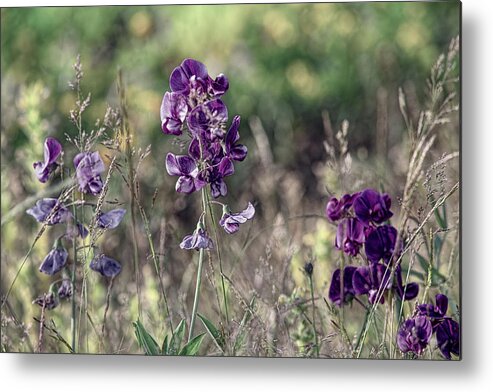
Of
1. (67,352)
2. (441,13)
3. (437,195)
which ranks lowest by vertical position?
(67,352)

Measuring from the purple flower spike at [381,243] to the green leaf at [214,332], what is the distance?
420 mm

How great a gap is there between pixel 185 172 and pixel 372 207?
0.46 meters

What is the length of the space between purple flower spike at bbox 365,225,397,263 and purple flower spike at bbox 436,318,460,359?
209 millimetres

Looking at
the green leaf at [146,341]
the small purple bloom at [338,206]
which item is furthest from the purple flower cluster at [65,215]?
the small purple bloom at [338,206]

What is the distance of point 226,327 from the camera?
256 cm

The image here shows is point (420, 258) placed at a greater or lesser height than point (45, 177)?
lesser

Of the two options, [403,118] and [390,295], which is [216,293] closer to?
[390,295]

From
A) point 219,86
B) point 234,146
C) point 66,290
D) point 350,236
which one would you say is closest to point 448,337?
point 350,236

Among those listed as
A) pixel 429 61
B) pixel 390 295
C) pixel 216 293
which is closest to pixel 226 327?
pixel 216 293

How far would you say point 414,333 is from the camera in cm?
249

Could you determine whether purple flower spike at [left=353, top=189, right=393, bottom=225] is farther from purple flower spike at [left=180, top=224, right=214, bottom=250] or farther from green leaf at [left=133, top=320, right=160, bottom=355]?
green leaf at [left=133, top=320, right=160, bottom=355]

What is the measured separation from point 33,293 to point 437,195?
1051mm

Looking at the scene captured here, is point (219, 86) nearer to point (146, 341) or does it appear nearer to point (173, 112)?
point (173, 112)

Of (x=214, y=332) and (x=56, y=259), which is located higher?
(x=56, y=259)
